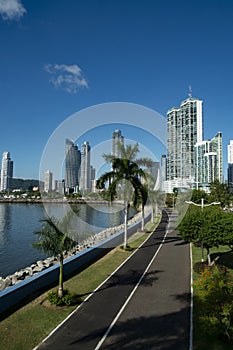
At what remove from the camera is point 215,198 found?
6575 centimetres

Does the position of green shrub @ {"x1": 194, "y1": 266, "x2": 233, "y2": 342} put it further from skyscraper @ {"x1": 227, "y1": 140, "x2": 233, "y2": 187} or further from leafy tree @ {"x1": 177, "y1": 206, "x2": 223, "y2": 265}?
skyscraper @ {"x1": 227, "y1": 140, "x2": 233, "y2": 187}

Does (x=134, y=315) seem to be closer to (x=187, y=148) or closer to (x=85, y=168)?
(x=85, y=168)

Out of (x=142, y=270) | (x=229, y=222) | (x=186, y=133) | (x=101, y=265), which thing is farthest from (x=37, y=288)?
(x=186, y=133)

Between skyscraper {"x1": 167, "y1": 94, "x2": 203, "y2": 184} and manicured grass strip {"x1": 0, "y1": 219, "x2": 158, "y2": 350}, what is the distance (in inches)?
2692

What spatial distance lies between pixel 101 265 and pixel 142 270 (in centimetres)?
256

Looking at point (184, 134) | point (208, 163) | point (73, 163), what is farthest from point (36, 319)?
point (208, 163)

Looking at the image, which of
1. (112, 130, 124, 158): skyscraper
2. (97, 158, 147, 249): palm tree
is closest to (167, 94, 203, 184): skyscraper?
(112, 130, 124, 158): skyscraper

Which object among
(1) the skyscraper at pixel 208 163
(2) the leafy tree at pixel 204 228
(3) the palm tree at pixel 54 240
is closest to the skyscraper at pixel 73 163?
→ (2) the leafy tree at pixel 204 228

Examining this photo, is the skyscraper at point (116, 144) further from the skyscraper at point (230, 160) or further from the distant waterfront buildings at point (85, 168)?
the skyscraper at point (230, 160)

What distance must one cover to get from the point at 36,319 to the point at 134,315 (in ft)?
11.7

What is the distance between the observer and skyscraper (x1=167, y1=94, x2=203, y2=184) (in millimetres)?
82562

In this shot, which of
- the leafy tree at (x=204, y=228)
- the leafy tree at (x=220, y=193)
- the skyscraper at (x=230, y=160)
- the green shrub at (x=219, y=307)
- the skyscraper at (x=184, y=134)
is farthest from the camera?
the skyscraper at (x=230, y=160)

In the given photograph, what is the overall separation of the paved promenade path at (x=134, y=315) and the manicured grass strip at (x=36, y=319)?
39cm

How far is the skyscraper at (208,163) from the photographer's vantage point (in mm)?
101775
